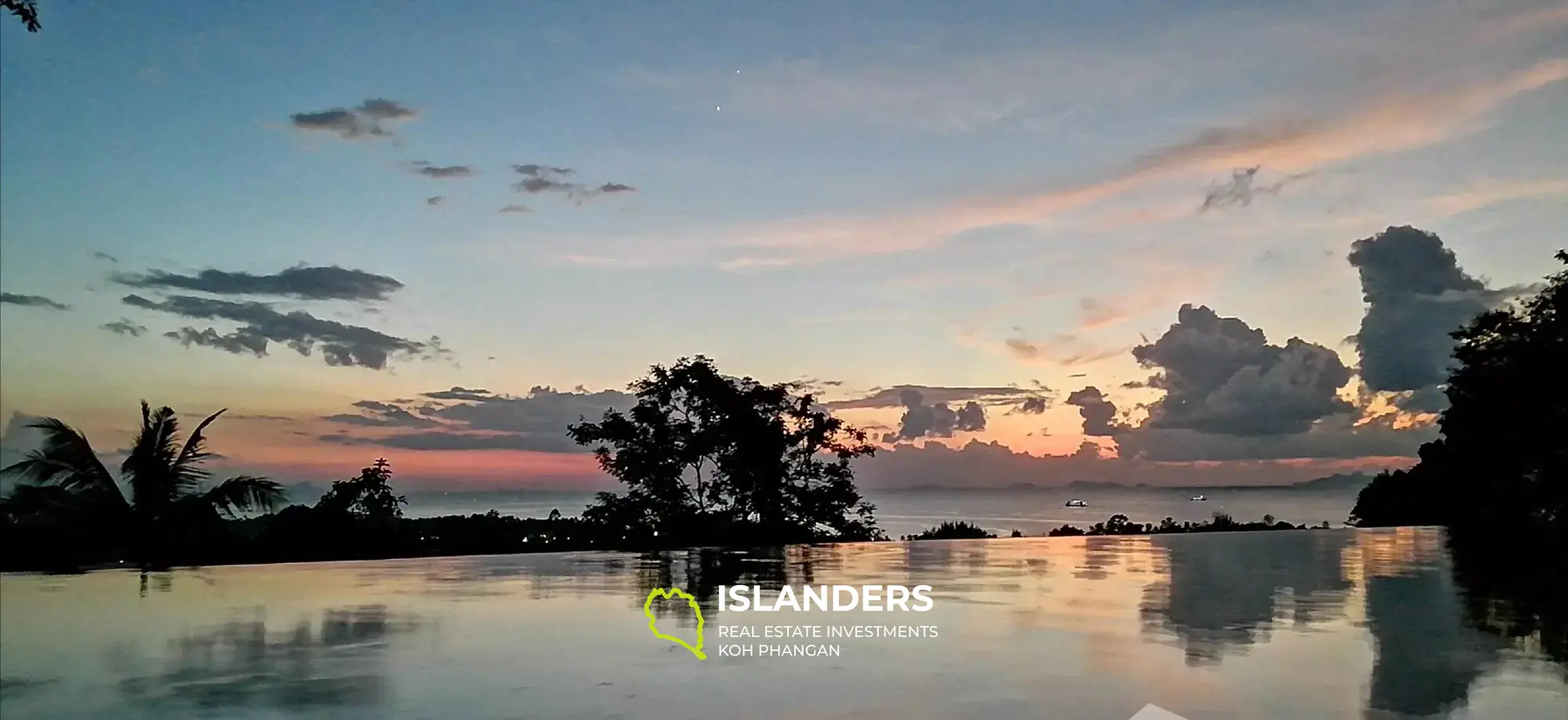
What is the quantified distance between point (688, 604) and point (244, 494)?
479cm

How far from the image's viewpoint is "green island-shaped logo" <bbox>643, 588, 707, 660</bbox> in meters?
6.07

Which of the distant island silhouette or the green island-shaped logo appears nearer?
the green island-shaped logo

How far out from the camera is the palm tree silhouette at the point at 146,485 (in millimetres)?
9516

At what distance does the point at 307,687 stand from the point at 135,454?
575 centimetres

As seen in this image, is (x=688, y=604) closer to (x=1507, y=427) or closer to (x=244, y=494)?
(x=244, y=494)

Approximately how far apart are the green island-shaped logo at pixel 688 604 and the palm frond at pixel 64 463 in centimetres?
526

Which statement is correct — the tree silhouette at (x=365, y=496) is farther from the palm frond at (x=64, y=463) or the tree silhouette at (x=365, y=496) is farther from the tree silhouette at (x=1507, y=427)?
the tree silhouette at (x=1507, y=427)

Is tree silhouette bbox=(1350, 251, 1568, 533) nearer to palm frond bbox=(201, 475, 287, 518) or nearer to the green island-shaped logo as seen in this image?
the green island-shaped logo

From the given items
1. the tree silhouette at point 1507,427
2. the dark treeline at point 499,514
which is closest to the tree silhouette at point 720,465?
the dark treeline at point 499,514

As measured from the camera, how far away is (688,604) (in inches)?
295

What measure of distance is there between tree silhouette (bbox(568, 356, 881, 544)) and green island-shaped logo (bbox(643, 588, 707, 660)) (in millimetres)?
4000

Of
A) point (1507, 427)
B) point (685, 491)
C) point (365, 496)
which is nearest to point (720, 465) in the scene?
point (685, 491)

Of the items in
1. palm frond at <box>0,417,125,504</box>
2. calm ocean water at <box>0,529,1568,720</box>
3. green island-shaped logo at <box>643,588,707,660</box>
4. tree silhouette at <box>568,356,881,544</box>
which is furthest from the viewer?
tree silhouette at <box>568,356,881,544</box>

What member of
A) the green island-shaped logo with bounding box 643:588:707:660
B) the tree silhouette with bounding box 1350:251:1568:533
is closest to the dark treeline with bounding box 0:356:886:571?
the green island-shaped logo with bounding box 643:588:707:660
